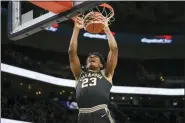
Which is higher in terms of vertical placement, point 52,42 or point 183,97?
point 52,42

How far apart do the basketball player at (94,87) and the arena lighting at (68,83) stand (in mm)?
13190

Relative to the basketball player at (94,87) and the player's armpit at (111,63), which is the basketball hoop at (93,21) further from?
the player's armpit at (111,63)

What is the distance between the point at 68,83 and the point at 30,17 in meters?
15.4

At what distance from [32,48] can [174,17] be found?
25.2 feet

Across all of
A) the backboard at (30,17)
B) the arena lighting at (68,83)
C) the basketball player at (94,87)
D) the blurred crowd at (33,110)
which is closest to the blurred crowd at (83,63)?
the arena lighting at (68,83)

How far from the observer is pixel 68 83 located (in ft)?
67.7

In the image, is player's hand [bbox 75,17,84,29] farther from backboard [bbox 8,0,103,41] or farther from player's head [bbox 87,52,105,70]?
player's head [bbox 87,52,105,70]

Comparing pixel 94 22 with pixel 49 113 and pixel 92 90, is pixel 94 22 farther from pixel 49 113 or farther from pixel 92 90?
pixel 49 113

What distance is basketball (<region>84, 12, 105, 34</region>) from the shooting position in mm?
4770

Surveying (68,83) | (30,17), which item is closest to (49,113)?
(68,83)

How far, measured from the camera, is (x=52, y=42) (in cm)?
2064

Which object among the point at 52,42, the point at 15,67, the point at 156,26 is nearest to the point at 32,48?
the point at 52,42

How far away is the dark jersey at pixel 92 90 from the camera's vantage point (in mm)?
4348

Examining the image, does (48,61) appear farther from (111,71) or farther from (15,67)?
(111,71)
